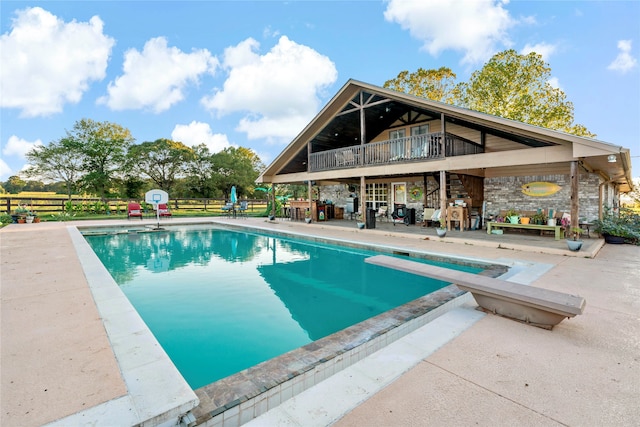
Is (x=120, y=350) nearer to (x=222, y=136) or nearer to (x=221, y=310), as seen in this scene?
(x=221, y=310)

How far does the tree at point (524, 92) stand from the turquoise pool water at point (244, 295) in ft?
56.9

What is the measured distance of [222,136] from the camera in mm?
33250

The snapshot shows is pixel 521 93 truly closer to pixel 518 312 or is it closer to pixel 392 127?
pixel 392 127

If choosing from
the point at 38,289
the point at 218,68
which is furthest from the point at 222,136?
the point at 38,289

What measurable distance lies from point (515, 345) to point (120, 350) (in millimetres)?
3592

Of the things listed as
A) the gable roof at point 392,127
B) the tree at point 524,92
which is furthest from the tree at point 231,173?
the tree at point 524,92

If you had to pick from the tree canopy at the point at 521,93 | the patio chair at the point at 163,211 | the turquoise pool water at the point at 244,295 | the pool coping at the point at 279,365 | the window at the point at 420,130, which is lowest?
the turquoise pool water at the point at 244,295

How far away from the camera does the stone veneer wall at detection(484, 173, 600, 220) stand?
9.27 m

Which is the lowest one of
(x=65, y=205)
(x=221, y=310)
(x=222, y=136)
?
(x=221, y=310)

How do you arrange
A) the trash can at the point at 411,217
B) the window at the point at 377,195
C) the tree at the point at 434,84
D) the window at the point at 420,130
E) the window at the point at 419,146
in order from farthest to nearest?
1. the tree at the point at 434,84
2. the window at the point at 377,195
3. the trash can at the point at 411,217
4. the window at the point at 420,130
5. the window at the point at 419,146

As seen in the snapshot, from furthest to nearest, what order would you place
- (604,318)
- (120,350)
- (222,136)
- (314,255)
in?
1. (222,136)
2. (314,255)
3. (604,318)
4. (120,350)

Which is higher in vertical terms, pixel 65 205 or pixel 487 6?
pixel 487 6

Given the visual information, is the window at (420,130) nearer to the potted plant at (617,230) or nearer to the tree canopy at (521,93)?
the potted plant at (617,230)

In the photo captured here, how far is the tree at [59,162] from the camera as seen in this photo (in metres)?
19.7
